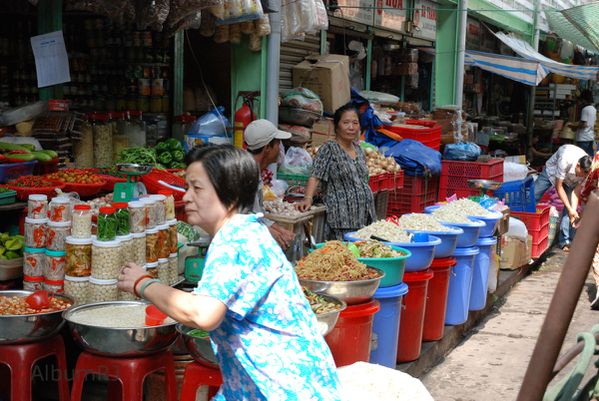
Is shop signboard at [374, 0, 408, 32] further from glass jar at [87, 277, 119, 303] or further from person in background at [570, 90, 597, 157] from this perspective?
glass jar at [87, 277, 119, 303]

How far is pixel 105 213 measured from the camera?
4270 millimetres

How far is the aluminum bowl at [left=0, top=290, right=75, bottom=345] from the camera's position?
3.83 m

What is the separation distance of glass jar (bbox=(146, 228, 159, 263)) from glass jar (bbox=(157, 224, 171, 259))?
0.04m

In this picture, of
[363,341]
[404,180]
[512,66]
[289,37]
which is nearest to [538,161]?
[512,66]

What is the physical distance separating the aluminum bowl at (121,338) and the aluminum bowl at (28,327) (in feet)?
0.44

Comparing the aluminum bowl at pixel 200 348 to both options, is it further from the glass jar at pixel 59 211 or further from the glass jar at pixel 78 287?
the glass jar at pixel 59 211

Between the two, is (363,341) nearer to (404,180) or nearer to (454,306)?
(454,306)

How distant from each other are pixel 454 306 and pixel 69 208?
12.8 ft

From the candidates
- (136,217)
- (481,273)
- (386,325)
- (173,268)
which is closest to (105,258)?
(136,217)

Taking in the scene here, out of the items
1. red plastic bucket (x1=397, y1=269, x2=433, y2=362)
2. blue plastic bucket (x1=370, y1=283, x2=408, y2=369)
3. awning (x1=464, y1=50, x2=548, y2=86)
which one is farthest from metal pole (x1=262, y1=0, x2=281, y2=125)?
awning (x1=464, y1=50, x2=548, y2=86)

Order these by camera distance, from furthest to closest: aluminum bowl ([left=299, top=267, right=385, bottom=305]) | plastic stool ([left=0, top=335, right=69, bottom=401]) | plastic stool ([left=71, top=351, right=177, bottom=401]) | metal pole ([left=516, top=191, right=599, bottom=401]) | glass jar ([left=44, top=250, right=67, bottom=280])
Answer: aluminum bowl ([left=299, top=267, right=385, bottom=305]) → glass jar ([left=44, top=250, right=67, bottom=280]) → plastic stool ([left=0, top=335, right=69, bottom=401]) → plastic stool ([left=71, top=351, right=177, bottom=401]) → metal pole ([left=516, top=191, right=599, bottom=401])

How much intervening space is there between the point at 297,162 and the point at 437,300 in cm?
242

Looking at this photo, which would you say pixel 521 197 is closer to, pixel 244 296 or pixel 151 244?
pixel 151 244

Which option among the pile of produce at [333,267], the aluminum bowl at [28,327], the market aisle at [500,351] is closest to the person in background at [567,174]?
the market aisle at [500,351]
